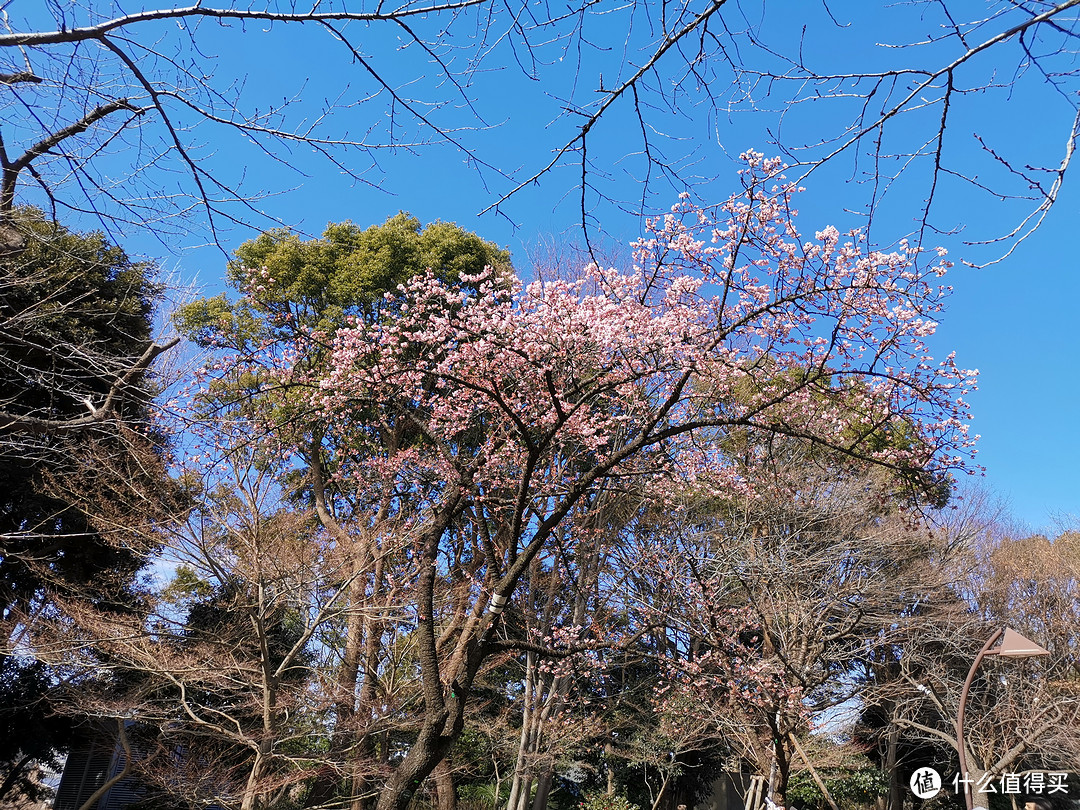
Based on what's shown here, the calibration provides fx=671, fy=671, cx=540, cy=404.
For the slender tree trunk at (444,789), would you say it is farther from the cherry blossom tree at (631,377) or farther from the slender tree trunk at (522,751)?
the cherry blossom tree at (631,377)

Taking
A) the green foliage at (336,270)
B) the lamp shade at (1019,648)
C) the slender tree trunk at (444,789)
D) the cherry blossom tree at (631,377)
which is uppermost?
the green foliage at (336,270)

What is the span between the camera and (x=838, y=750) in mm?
12078

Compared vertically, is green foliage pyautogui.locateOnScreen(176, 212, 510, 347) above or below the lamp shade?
above

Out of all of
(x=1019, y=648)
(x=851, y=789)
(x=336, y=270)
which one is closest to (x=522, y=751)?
(x=1019, y=648)

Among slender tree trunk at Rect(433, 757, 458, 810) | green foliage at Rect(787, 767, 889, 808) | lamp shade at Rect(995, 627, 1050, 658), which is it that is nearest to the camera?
lamp shade at Rect(995, 627, 1050, 658)

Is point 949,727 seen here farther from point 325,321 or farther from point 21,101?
point 21,101

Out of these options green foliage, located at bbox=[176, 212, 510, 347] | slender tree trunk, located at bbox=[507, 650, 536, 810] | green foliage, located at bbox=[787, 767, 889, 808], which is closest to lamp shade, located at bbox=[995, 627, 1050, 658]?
slender tree trunk, located at bbox=[507, 650, 536, 810]

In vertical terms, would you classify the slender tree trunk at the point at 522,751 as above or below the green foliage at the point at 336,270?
below

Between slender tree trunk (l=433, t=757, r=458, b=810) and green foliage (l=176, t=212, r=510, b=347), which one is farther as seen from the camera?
green foliage (l=176, t=212, r=510, b=347)

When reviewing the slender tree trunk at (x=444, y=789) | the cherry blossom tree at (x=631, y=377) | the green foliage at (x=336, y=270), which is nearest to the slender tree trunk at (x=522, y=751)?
the slender tree trunk at (x=444, y=789)

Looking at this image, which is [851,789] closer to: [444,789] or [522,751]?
[522,751]

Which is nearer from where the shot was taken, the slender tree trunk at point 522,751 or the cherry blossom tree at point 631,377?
the cherry blossom tree at point 631,377

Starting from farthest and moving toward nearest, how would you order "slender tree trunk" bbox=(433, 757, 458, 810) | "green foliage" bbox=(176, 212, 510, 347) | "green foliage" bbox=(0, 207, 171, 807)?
"green foliage" bbox=(176, 212, 510, 347)
"slender tree trunk" bbox=(433, 757, 458, 810)
"green foliage" bbox=(0, 207, 171, 807)

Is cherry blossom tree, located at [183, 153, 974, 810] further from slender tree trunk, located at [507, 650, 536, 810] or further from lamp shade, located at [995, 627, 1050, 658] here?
slender tree trunk, located at [507, 650, 536, 810]
